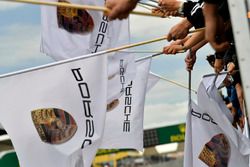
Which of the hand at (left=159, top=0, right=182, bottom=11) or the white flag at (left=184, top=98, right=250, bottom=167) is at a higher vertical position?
the hand at (left=159, top=0, right=182, bottom=11)

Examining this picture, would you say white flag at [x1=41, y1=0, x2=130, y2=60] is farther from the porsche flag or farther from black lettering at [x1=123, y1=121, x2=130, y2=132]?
black lettering at [x1=123, y1=121, x2=130, y2=132]

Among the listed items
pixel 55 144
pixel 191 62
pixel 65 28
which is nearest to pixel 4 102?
pixel 55 144

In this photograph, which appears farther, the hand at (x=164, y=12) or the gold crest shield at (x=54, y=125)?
the gold crest shield at (x=54, y=125)

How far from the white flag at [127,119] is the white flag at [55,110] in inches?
74.3

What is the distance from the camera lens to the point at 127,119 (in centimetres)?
776

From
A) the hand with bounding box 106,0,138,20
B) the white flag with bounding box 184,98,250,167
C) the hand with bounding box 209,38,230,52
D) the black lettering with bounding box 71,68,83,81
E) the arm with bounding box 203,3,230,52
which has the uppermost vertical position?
the black lettering with bounding box 71,68,83,81

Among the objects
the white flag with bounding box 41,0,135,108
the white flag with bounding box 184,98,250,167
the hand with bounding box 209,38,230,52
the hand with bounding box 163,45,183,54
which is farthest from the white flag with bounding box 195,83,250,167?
the hand with bounding box 209,38,230,52

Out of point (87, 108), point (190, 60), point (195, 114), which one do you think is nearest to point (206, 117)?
point (195, 114)

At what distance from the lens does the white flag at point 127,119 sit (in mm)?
7609

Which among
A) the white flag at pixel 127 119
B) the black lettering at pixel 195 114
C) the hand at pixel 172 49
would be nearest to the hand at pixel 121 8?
the hand at pixel 172 49

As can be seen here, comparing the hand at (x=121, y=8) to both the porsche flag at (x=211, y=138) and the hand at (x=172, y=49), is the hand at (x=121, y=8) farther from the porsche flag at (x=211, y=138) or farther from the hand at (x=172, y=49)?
the porsche flag at (x=211, y=138)

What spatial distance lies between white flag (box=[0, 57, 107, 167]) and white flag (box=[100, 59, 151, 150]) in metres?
1.89

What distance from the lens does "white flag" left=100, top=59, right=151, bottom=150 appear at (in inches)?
300

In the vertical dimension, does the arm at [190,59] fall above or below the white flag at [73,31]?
below
